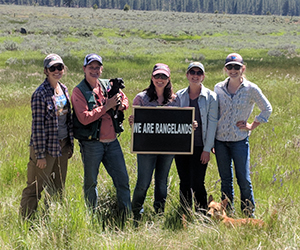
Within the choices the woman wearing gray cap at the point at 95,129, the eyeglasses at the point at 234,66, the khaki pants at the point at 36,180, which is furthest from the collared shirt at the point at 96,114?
the eyeglasses at the point at 234,66

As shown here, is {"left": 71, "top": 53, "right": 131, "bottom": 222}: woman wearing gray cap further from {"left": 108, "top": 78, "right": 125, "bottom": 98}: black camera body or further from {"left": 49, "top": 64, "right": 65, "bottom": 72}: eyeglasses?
{"left": 49, "top": 64, "right": 65, "bottom": 72}: eyeglasses

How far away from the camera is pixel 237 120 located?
4.40 meters

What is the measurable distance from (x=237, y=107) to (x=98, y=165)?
1939mm

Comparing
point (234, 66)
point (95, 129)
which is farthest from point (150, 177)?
point (234, 66)

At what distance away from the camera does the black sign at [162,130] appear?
168 inches

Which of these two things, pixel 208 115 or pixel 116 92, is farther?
pixel 208 115

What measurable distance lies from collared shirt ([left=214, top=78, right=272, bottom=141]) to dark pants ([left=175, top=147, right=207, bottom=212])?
1.36ft

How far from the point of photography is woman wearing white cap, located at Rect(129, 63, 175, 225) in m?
4.27

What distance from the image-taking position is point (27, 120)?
9.05m

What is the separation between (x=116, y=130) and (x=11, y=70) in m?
14.9

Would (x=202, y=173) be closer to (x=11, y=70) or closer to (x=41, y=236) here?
(x=41, y=236)


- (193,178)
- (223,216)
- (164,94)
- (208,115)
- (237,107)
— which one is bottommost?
(223,216)

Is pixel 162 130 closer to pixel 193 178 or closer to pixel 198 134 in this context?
pixel 198 134

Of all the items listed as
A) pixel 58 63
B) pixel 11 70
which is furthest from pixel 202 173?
pixel 11 70
